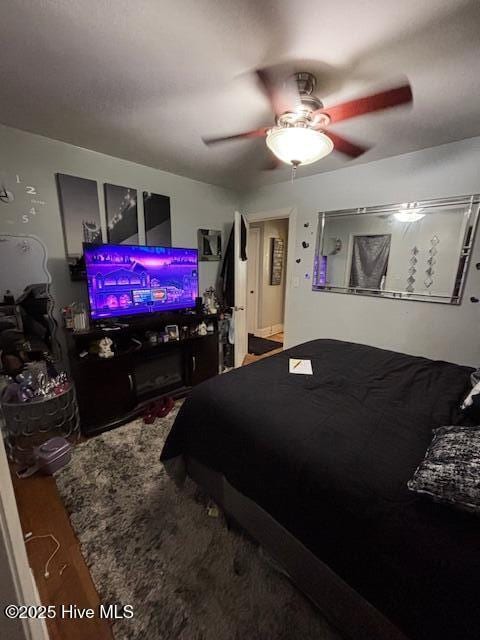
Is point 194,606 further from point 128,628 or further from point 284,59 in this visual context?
point 284,59

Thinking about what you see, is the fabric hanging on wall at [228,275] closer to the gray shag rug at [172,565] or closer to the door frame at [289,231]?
the door frame at [289,231]

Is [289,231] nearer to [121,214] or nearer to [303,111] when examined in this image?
[303,111]

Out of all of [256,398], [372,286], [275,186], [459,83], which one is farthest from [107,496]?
[275,186]

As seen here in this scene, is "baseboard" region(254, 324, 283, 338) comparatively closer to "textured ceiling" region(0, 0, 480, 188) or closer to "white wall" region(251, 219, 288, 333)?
"white wall" region(251, 219, 288, 333)

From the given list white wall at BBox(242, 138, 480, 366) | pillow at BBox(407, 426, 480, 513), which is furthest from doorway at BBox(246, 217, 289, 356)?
pillow at BBox(407, 426, 480, 513)

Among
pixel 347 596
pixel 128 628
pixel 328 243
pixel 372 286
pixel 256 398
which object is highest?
pixel 328 243

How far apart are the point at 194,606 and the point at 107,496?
805 millimetres

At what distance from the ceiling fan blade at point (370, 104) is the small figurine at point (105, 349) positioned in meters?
2.20

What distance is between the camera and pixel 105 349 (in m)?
2.18

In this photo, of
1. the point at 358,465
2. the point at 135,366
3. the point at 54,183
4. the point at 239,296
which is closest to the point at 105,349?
the point at 135,366

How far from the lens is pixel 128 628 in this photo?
102 cm

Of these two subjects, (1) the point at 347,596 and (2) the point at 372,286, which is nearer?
(1) the point at 347,596

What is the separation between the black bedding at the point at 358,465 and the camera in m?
0.69

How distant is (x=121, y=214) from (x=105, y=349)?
1.37 metres
